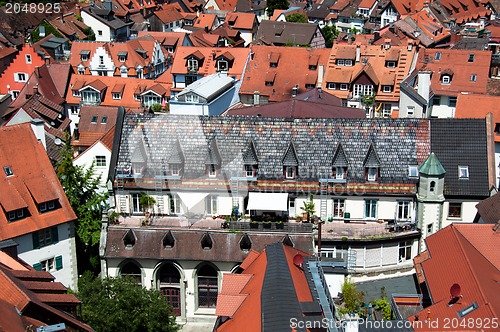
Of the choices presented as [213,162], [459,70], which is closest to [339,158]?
[213,162]

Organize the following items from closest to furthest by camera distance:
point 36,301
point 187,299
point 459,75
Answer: point 36,301, point 187,299, point 459,75

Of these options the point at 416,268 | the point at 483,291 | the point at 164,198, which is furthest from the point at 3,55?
the point at 483,291

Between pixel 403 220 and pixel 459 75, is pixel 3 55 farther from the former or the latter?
pixel 403 220

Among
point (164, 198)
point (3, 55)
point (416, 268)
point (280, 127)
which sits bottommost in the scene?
point (416, 268)

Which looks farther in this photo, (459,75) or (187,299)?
(459,75)

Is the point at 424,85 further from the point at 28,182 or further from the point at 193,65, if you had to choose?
the point at 28,182

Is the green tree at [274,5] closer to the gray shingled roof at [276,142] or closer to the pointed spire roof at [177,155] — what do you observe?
the gray shingled roof at [276,142]

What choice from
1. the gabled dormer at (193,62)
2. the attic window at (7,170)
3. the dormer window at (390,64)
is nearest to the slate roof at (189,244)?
the attic window at (7,170)
